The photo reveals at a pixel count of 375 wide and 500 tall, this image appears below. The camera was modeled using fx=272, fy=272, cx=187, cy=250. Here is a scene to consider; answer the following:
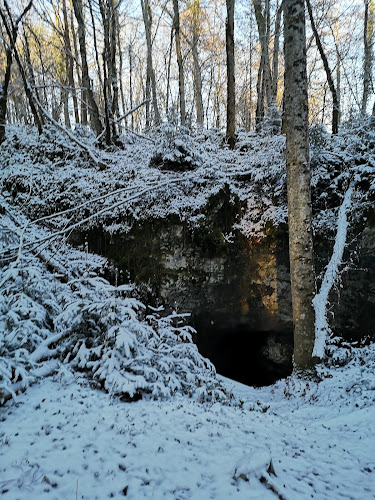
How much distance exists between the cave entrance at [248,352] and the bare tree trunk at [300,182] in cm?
279

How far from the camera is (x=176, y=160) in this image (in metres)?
7.62

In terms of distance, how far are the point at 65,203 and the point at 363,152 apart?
27.3 feet

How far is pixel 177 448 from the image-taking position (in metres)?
2.61

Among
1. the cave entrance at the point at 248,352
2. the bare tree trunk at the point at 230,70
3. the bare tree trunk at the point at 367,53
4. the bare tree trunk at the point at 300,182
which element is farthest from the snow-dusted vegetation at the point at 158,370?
the bare tree trunk at the point at 367,53

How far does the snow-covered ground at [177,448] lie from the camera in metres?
2.04

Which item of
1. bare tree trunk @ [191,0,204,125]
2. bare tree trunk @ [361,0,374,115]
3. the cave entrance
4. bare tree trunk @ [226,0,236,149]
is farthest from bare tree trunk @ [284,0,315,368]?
bare tree trunk @ [361,0,374,115]

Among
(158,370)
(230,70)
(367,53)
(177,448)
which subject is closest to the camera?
(177,448)

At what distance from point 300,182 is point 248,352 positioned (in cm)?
592

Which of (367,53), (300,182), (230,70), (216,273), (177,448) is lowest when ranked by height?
(177,448)

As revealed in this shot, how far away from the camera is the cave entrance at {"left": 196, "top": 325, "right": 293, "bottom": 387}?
8.00m

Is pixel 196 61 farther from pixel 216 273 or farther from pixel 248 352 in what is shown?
pixel 248 352

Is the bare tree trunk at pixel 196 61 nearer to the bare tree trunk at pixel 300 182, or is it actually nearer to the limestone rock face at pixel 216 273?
the limestone rock face at pixel 216 273

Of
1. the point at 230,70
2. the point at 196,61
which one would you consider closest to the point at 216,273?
the point at 230,70

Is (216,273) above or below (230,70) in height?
below
